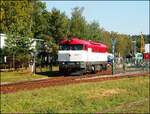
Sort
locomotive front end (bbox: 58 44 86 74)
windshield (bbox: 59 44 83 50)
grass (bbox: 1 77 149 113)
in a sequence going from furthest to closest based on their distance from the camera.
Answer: windshield (bbox: 59 44 83 50) → locomotive front end (bbox: 58 44 86 74) → grass (bbox: 1 77 149 113)

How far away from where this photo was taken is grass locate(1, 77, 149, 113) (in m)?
22.0

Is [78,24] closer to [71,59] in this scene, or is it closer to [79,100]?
[71,59]

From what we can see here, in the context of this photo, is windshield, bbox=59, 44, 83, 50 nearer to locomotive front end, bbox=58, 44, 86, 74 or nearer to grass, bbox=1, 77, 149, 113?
locomotive front end, bbox=58, 44, 86, 74

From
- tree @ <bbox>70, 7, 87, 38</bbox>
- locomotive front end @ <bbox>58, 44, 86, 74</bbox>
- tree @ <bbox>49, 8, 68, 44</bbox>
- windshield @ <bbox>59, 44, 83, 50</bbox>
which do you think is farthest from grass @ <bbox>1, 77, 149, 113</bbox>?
tree @ <bbox>70, 7, 87, 38</bbox>

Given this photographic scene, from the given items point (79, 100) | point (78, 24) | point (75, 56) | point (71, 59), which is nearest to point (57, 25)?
point (78, 24)

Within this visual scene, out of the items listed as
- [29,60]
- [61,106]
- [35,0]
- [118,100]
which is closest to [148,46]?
[29,60]

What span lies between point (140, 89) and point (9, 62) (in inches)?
1069

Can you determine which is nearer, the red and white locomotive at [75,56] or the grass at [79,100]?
the grass at [79,100]

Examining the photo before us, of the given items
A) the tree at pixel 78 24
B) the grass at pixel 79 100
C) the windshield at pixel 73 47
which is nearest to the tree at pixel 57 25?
the tree at pixel 78 24

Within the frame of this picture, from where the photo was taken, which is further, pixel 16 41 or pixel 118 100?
pixel 16 41

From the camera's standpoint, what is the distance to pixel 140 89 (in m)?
30.6

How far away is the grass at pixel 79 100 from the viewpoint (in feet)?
72.2

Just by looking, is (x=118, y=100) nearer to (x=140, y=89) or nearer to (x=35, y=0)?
(x=140, y=89)

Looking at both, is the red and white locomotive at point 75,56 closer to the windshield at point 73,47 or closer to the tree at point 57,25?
the windshield at point 73,47
